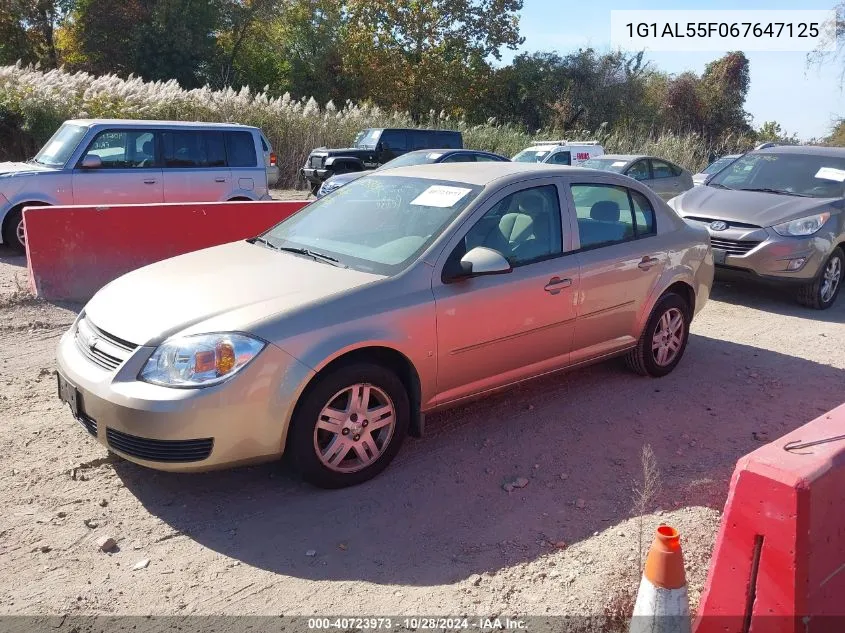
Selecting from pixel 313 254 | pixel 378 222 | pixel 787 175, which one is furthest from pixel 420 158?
pixel 313 254

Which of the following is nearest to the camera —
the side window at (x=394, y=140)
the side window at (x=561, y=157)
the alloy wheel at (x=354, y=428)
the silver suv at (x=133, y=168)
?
the alloy wheel at (x=354, y=428)

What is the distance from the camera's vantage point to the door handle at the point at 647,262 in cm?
557

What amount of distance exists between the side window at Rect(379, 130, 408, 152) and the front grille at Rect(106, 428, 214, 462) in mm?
16922

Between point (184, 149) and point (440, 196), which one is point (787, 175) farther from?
point (184, 149)

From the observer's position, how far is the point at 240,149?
1184 cm

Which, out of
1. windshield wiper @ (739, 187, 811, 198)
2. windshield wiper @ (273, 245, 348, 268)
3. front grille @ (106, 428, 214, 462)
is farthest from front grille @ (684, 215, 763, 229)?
front grille @ (106, 428, 214, 462)

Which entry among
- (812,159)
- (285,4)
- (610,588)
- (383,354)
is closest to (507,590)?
(610,588)

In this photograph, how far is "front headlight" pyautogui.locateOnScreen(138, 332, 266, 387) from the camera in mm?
3619

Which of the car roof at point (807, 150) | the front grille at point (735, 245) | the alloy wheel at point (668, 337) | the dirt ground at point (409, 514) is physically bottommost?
the dirt ground at point (409, 514)

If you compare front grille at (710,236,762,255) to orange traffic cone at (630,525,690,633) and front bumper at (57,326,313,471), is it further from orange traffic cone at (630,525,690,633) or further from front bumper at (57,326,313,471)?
orange traffic cone at (630,525,690,633)

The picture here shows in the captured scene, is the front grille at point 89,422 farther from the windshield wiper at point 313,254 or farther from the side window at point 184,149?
the side window at point 184,149

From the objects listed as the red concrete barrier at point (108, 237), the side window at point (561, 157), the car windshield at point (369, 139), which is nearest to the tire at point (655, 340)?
the red concrete barrier at point (108, 237)

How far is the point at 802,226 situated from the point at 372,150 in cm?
1293

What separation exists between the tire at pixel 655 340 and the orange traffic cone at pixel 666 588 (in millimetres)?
3399
